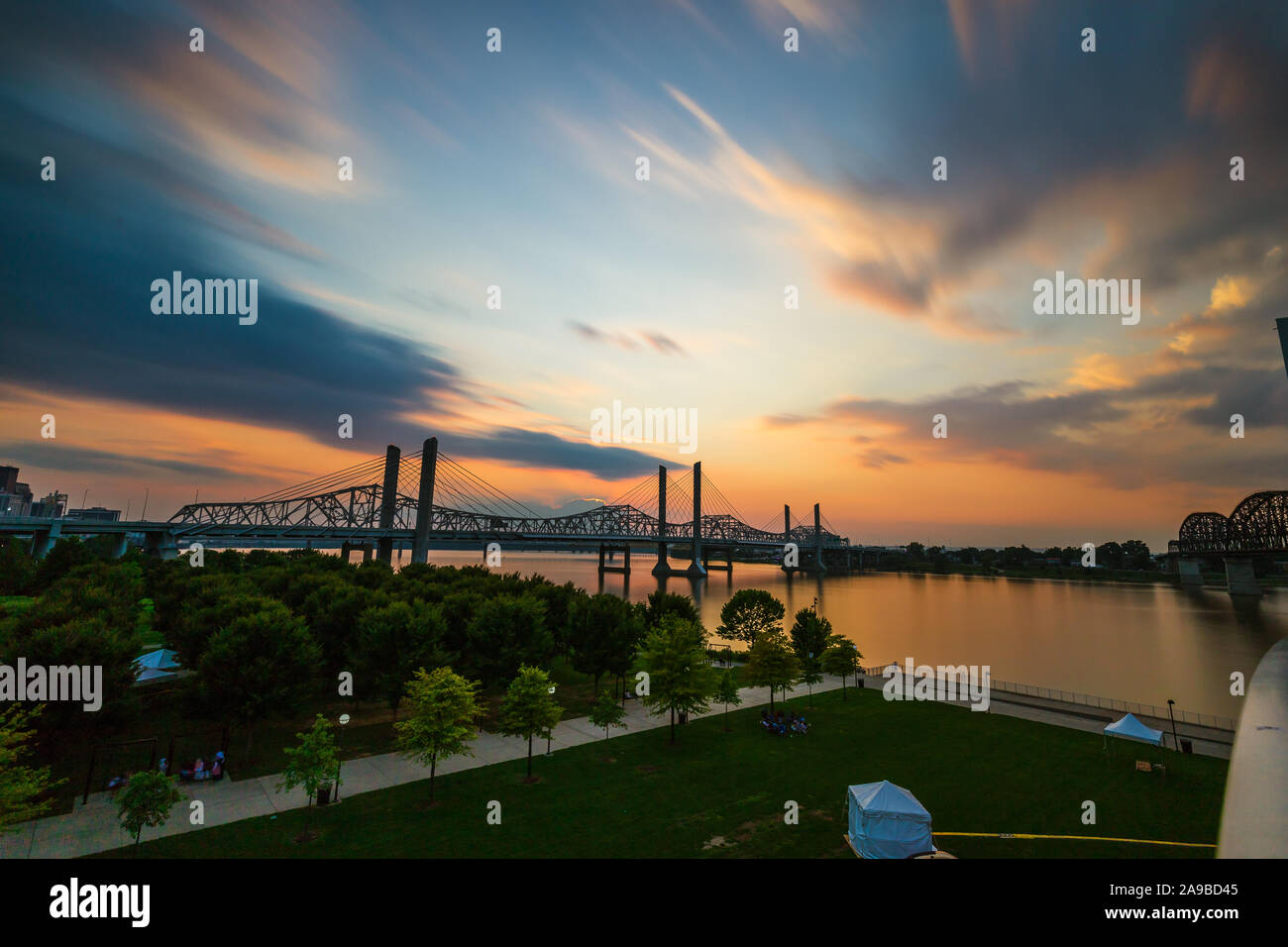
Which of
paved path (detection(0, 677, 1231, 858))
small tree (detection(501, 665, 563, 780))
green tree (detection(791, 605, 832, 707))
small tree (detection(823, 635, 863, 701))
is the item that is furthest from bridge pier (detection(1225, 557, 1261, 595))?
small tree (detection(501, 665, 563, 780))

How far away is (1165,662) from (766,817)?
61.9 metres

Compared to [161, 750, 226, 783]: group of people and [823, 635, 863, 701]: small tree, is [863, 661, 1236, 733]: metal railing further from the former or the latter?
[161, 750, 226, 783]: group of people

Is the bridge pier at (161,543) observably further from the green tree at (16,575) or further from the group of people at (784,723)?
the group of people at (784,723)

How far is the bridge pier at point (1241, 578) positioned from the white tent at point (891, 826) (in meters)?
172

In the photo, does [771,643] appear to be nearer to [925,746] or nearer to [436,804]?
[925,746]

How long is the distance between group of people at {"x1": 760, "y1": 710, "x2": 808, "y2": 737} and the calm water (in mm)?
30035

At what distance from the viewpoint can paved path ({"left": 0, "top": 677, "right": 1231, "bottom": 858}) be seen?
1881 centimetres

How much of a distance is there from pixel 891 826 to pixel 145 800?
24.1 m

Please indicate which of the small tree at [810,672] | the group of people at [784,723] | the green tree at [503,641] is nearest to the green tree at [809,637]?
the small tree at [810,672]

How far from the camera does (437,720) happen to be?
77.2 feet

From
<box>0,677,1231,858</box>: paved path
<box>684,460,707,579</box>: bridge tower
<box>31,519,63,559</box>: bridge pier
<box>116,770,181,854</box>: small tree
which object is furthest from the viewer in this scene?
<box>684,460,707,579</box>: bridge tower

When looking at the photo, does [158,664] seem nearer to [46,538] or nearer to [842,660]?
[842,660]

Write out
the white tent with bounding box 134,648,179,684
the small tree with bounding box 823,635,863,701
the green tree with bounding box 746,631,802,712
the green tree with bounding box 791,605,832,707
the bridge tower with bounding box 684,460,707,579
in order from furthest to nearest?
1. the bridge tower with bounding box 684,460,707,579
2. the green tree with bounding box 791,605,832,707
3. the small tree with bounding box 823,635,863,701
4. the green tree with bounding box 746,631,802,712
5. the white tent with bounding box 134,648,179,684
